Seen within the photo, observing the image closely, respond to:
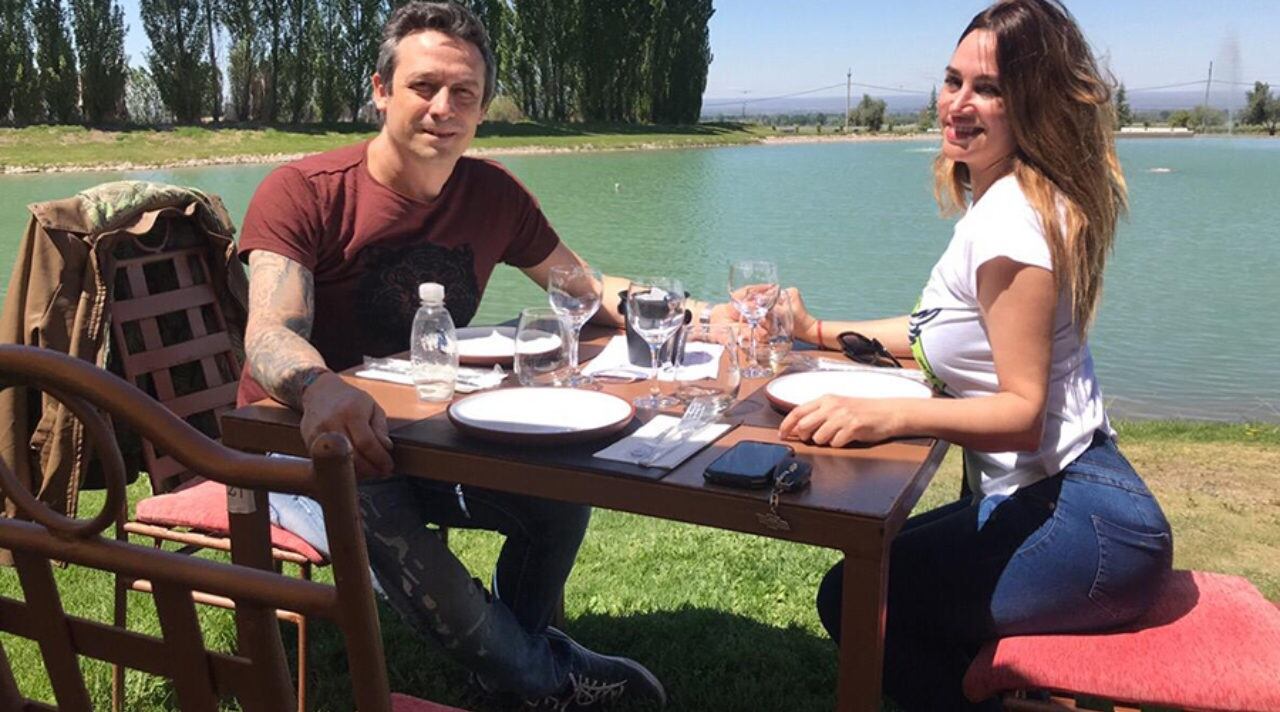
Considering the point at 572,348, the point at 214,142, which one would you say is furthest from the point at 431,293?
the point at 214,142

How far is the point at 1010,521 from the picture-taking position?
6.12 feet

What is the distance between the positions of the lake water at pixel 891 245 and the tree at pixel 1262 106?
170 ft

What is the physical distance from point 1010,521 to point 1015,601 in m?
0.15

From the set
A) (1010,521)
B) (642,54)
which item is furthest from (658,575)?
(642,54)

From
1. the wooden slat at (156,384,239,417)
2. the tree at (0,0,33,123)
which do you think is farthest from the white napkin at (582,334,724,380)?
the tree at (0,0,33,123)

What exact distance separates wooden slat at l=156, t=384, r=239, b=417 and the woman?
1.70 m

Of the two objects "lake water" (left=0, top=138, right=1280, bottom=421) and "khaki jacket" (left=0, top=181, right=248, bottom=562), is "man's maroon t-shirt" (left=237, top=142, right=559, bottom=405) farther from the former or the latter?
"lake water" (left=0, top=138, right=1280, bottom=421)

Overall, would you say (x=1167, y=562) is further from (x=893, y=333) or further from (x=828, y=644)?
(x=828, y=644)

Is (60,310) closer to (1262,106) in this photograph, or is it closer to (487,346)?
(487,346)

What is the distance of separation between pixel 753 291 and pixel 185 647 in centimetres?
157

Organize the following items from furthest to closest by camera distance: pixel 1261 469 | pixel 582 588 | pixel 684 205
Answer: pixel 684 205 < pixel 1261 469 < pixel 582 588

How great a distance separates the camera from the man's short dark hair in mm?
2682

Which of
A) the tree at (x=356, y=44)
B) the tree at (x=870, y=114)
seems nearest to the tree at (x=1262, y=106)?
the tree at (x=870, y=114)

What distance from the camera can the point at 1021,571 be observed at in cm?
179
